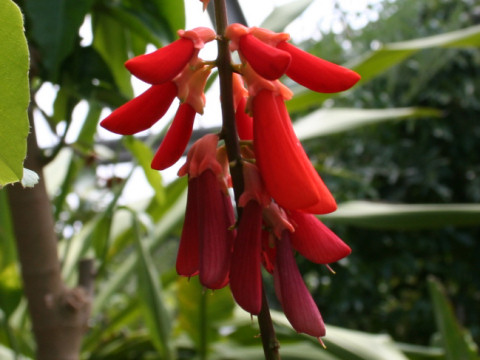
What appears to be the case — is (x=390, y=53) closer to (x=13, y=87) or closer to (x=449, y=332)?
(x=449, y=332)

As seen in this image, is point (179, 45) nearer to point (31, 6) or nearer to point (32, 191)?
point (31, 6)

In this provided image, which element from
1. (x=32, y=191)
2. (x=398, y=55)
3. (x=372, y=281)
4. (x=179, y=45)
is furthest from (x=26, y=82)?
(x=372, y=281)

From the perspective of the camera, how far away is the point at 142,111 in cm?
27

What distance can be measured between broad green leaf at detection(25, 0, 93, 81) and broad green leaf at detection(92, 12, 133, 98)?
140 millimetres

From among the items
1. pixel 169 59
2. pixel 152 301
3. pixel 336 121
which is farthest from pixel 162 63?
pixel 336 121

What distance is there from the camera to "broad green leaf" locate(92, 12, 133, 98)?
0.66 meters

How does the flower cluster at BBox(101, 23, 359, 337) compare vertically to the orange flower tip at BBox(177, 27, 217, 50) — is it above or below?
below

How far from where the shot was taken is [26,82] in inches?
8.6

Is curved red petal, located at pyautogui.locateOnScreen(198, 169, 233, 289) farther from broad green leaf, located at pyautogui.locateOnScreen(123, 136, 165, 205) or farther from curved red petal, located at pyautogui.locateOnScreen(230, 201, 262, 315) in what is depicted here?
broad green leaf, located at pyautogui.locateOnScreen(123, 136, 165, 205)

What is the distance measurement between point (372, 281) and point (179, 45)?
4.59 feet

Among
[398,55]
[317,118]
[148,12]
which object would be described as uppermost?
[148,12]

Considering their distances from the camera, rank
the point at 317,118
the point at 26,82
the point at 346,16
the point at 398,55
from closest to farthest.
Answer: the point at 26,82, the point at 398,55, the point at 317,118, the point at 346,16

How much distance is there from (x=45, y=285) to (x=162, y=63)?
1.59 ft

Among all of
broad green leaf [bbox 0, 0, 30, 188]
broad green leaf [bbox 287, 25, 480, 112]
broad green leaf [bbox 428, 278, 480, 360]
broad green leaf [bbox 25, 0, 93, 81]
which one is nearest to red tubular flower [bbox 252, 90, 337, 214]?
broad green leaf [bbox 0, 0, 30, 188]
